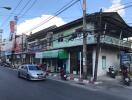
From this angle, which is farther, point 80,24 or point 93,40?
point 80,24

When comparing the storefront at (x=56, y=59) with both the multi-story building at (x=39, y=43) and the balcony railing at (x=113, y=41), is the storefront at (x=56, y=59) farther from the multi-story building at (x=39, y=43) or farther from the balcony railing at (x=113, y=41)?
the balcony railing at (x=113, y=41)

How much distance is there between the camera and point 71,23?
33969 millimetres

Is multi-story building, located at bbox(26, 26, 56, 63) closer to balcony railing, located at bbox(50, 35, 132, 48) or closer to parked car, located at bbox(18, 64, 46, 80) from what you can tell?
balcony railing, located at bbox(50, 35, 132, 48)

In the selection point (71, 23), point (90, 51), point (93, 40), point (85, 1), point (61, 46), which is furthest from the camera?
point (61, 46)

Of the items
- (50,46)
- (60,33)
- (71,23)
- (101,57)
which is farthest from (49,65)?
(101,57)

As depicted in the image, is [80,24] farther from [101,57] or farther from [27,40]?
[27,40]

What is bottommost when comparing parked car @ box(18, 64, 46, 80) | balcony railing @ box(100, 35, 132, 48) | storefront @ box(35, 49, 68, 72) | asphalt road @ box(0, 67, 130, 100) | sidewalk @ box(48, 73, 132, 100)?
sidewalk @ box(48, 73, 132, 100)

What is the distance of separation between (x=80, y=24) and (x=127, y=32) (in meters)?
6.78

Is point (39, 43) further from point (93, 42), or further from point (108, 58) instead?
point (93, 42)

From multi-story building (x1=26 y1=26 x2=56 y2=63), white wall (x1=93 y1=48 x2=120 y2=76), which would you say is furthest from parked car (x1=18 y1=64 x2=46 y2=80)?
multi-story building (x1=26 y1=26 x2=56 y2=63)

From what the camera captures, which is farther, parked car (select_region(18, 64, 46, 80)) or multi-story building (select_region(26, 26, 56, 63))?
multi-story building (select_region(26, 26, 56, 63))

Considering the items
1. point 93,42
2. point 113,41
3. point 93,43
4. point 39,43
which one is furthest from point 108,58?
point 39,43

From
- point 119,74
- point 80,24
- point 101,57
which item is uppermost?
point 80,24

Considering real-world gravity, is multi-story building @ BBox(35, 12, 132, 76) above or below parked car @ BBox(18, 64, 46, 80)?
above
